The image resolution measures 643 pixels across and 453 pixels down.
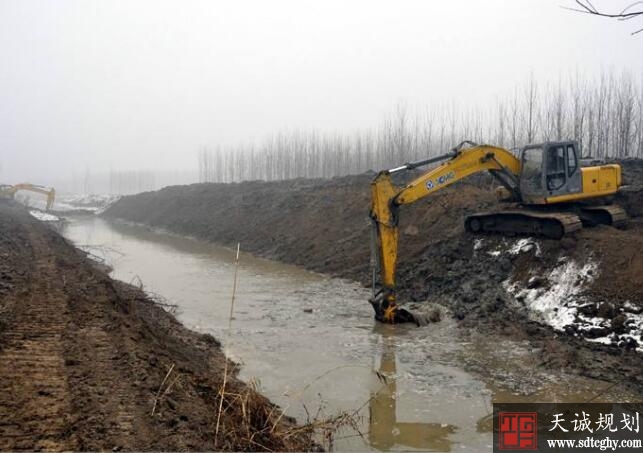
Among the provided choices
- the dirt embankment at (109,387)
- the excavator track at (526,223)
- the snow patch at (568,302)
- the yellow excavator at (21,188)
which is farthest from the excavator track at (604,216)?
the yellow excavator at (21,188)

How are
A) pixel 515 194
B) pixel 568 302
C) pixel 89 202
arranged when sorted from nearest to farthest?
pixel 568 302, pixel 515 194, pixel 89 202

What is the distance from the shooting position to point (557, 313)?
10.6 m

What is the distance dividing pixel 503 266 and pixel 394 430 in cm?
763

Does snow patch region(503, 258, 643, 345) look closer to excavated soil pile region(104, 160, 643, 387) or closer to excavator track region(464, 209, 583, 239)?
excavated soil pile region(104, 160, 643, 387)

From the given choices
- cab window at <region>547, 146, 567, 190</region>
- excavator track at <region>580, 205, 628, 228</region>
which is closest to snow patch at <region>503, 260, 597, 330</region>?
cab window at <region>547, 146, 567, 190</region>

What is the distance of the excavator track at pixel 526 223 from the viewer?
12.4 m

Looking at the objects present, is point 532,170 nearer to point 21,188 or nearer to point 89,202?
point 21,188

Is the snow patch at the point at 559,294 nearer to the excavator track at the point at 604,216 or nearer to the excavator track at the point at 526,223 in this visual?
the excavator track at the point at 526,223

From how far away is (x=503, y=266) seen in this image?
13.1m

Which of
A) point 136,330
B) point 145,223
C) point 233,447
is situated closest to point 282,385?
point 136,330

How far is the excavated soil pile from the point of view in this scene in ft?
31.2

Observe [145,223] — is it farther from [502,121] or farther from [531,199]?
[531,199]

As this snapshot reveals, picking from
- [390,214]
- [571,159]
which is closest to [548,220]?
[571,159]

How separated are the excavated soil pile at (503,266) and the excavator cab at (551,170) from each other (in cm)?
120
